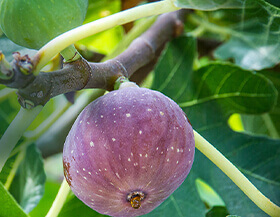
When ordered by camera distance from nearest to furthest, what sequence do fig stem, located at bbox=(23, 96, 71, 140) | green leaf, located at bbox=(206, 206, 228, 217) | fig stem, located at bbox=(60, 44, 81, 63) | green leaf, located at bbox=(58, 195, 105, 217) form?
1. fig stem, located at bbox=(60, 44, 81, 63)
2. green leaf, located at bbox=(58, 195, 105, 217)
3. green leaf, located at bbox=(206, 206, 228, 217)
4. fig stem, located at bbox=(23, 96, 71, 140)

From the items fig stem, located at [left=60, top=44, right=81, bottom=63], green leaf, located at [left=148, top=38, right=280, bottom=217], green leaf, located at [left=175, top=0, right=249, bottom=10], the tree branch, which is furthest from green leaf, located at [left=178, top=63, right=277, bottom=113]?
fig stem, located at [left=60, top=44, right=81, bottom=63]

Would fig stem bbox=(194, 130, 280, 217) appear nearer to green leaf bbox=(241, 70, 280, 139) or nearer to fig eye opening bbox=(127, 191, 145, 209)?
fig eye opening bbox=(127, 191, 145, 209)

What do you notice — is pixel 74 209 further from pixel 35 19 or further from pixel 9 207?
pixel 35 19

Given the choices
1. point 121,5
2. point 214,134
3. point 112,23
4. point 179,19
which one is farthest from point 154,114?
point 121,5

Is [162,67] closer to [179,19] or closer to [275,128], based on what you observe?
[179,19]

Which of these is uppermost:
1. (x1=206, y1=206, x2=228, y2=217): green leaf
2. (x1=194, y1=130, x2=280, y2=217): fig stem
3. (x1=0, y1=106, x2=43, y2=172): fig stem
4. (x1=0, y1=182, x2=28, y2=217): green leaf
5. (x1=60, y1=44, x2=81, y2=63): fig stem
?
(x1=60, y1=44, x2=81, y2=63): fig stem

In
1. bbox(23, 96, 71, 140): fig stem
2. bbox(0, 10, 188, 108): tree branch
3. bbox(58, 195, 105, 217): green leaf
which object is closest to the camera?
bbox(0, 10, 188, 108): tree branch

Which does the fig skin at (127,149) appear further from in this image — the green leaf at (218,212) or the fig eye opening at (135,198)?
the green leaf at (218,212)
